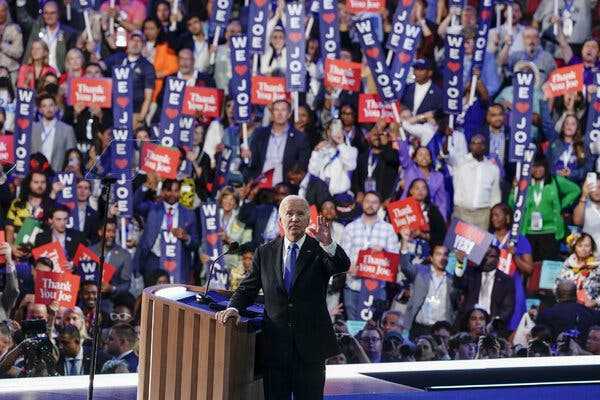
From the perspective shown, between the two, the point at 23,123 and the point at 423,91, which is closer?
the point at 23,123

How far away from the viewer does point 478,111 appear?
7.34 meters

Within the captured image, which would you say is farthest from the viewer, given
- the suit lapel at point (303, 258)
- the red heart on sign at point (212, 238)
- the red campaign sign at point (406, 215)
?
the red campaign sign at point (406, 215)

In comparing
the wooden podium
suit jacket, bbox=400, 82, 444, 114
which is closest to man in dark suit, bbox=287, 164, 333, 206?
suit jacket, bbox=400, 82, 444, 114

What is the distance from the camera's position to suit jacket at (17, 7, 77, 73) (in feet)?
20.9

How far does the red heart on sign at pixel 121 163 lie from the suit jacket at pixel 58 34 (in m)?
0.59

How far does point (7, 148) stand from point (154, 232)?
3.10ft

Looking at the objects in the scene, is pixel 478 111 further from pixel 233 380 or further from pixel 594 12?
pixel 233 380

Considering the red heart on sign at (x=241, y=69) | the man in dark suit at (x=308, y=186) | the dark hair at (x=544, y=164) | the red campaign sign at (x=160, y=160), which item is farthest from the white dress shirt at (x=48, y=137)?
the dark hair at (x=544, y=164)

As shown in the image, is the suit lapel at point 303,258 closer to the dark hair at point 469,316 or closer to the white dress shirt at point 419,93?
the white dress shirt at point 419,93

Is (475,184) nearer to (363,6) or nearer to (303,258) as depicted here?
→ (363,6)

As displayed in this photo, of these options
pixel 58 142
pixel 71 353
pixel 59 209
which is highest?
pixel 58 142

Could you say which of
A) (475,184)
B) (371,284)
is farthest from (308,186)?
(475,184)

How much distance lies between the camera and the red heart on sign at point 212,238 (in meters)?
6.82

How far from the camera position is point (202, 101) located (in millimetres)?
6801
